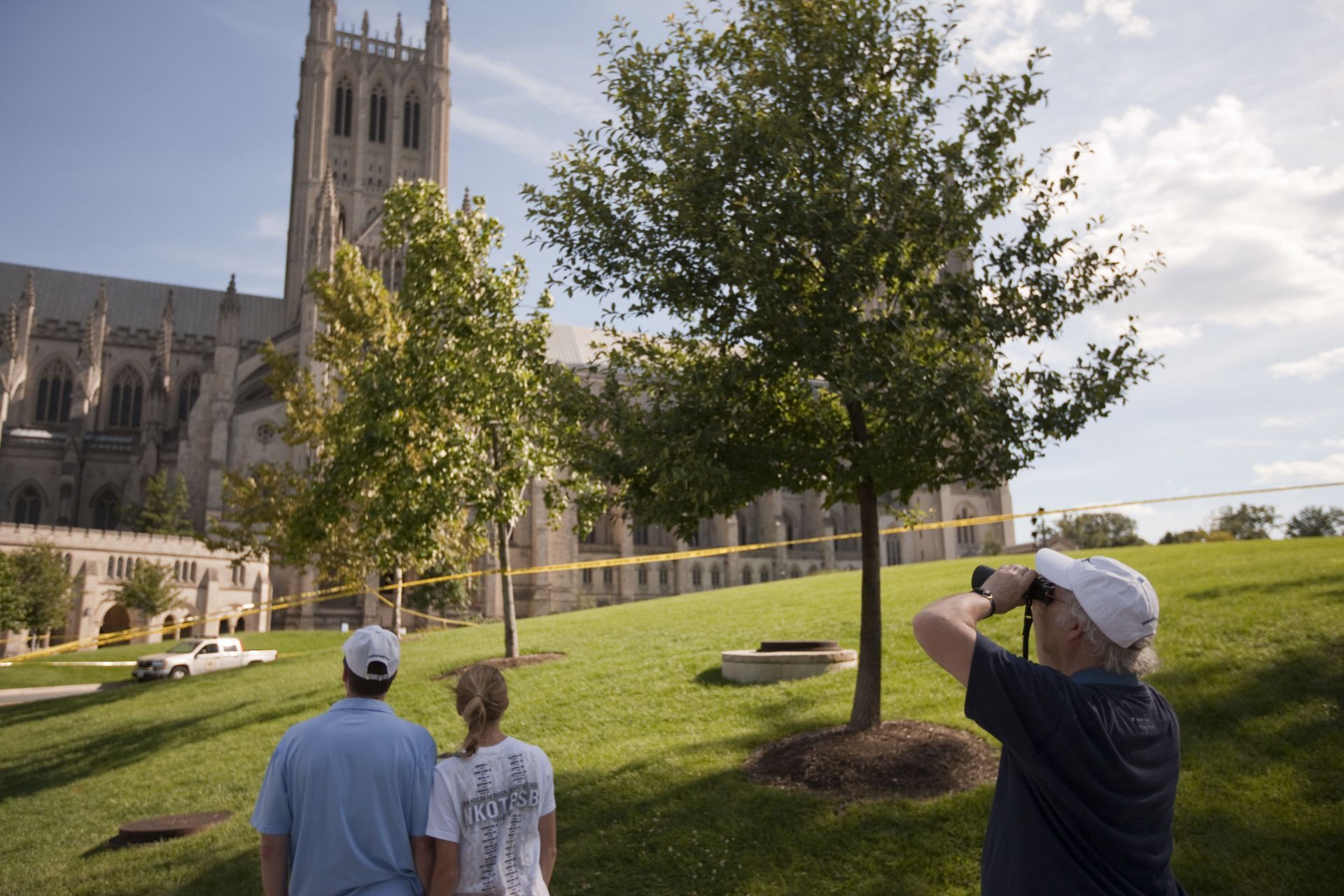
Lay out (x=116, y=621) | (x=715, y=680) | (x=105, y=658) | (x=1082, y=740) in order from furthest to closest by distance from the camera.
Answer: (x=116, y=621) → (x=105, y=658) → (x=715, y=680) → (x=1082, y=740)

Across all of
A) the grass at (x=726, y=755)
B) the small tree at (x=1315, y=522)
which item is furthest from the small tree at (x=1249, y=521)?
the grass at (x=726, y=755)

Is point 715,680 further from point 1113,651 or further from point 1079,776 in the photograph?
point 1079,776

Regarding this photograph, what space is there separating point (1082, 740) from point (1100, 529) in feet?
273

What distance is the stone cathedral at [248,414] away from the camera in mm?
51531

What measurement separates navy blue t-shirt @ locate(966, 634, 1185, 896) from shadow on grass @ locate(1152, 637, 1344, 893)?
475cm

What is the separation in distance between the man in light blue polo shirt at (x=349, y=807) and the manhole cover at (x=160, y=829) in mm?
7115

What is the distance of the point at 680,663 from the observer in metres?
15.6

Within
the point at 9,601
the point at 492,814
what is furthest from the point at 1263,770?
the point at 9,601

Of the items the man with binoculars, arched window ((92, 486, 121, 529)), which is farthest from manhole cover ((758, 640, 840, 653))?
arched window ((92, 486, 121, 529))

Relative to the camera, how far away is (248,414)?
56.0 meters

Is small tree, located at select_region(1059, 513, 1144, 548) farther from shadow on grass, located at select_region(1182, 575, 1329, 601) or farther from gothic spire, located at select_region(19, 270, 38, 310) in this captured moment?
gothic spire, located at select_region(19, 270, 38, 310)

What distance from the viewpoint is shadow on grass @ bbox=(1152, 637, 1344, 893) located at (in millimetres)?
6430

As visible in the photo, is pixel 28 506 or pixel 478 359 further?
pixel 28 506

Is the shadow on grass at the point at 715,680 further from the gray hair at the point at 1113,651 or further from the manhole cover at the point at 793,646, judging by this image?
the gray hair at the point at 1113,651
